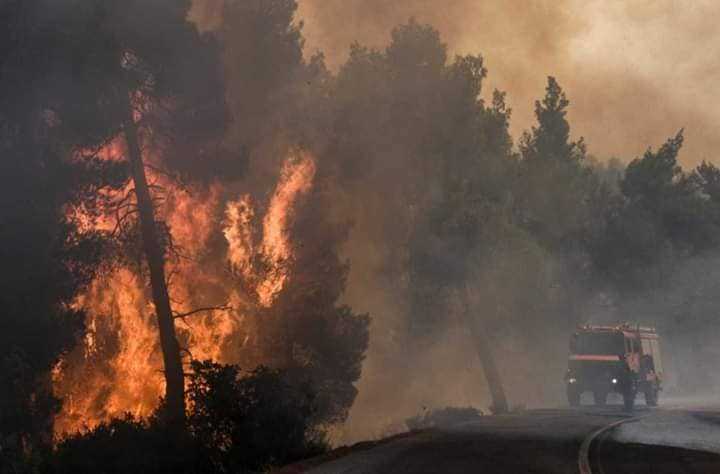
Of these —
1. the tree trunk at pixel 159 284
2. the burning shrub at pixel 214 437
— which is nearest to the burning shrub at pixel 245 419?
the burning shrub at pixel 214 437

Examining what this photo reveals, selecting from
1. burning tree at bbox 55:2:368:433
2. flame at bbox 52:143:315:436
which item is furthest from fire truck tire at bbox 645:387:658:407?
flame at bbox 52:143:315:436

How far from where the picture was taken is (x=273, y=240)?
4103 cm

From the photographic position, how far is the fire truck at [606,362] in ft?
132

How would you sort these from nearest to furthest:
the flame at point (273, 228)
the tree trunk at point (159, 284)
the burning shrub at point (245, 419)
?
the burning shrub at point (245, 419) → the tree trunk at point (159, 284) → the flame at point (273, 228)

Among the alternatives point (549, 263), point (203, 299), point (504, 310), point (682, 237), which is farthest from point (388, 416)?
point (682, 237)

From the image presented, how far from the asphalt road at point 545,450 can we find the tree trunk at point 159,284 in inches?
201

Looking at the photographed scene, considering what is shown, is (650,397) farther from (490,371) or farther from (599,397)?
(490,371)

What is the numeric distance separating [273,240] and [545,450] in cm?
2263

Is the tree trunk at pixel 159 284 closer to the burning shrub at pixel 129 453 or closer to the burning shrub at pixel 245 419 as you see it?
the burning shrub at pixel 245 419

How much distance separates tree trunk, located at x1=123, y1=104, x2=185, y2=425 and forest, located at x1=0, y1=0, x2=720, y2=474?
0.06 metres

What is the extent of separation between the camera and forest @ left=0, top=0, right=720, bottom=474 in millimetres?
25203

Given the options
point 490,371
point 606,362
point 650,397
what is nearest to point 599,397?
point 606,362

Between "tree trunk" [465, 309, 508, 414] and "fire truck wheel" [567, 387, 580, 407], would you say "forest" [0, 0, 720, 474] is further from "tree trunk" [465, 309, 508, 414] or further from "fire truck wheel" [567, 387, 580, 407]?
"fire truck wheel" [567, 387, 580, 407]

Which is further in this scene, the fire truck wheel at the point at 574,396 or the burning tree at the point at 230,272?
the fire truck wheel at the point at 574,396
